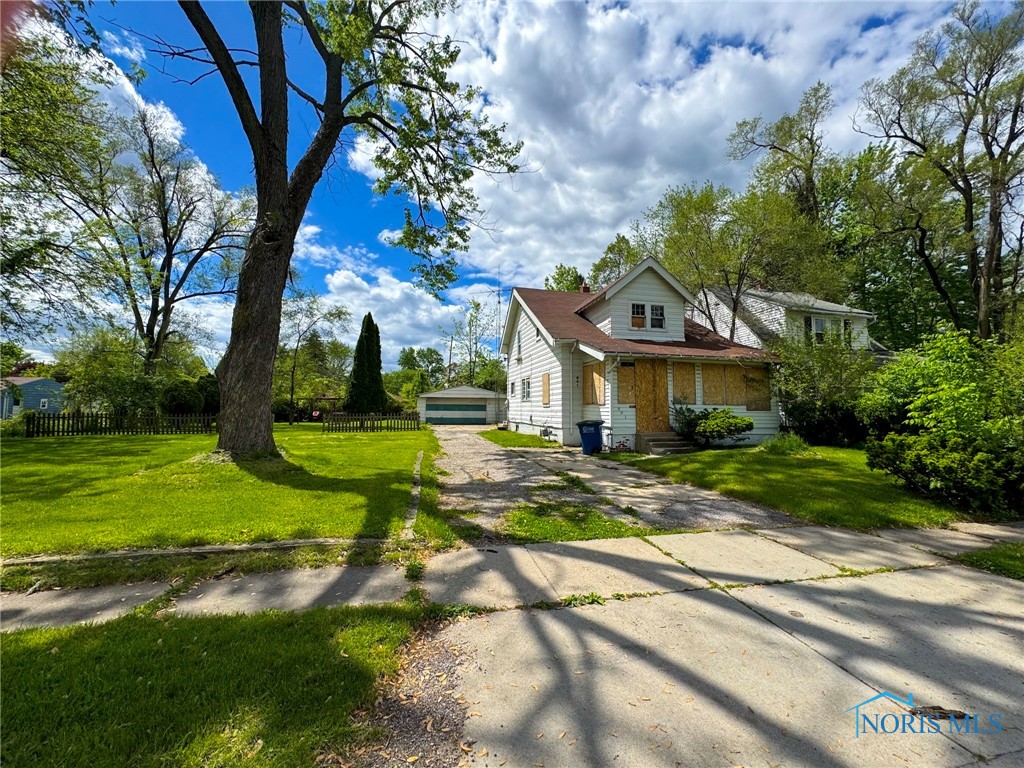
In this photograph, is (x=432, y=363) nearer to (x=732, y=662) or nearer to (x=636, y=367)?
(x=636, y=367)

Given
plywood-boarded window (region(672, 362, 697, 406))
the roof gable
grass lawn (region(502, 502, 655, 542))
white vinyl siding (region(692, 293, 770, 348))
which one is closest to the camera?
grass lawn (region(502, 502, 655, 542))

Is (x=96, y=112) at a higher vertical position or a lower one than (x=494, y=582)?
higher

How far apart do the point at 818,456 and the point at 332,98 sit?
1485 cm

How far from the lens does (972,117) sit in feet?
51.7

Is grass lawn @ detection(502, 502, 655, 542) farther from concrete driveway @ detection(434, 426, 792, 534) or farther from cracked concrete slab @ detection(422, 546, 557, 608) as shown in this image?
cracked concrete slab @ detection(422, 546, 557, 608)

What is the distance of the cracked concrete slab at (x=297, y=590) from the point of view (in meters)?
3.08

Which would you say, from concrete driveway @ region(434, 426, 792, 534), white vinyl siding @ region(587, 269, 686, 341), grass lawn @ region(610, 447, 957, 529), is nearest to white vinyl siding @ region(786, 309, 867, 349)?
white vinyl siding @ region(587, 269, 686, 341)

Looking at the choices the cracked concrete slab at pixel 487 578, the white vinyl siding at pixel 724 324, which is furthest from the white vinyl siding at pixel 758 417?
the cracked concrete slab at pixel 487 578

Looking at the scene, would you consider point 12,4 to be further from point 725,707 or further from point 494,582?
point 725,707

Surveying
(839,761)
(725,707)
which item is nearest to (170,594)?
(725,707)

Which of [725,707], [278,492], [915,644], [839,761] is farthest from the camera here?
[278,492]

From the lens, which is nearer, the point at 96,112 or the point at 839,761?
the point at 839,761

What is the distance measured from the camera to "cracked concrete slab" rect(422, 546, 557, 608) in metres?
3.25

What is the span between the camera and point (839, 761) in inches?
68.8
